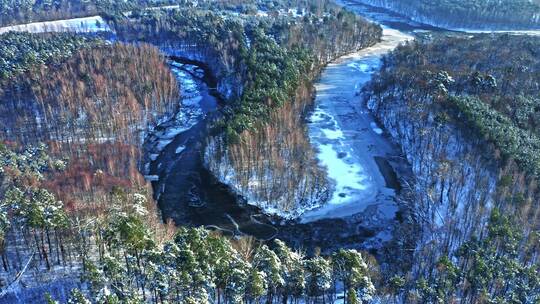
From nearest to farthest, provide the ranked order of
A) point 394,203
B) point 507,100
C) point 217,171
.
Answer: point 394,203 → point 217,171 → point 507,100

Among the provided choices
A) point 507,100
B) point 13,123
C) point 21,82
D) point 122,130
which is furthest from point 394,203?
point 21,82

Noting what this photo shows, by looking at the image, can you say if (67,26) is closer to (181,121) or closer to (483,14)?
(181,121)

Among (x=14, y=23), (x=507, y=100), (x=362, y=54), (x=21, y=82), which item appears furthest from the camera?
(x=14, y=23)

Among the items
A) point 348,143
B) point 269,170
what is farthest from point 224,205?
point 348,143

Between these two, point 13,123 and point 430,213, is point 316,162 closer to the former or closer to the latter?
point 430,213

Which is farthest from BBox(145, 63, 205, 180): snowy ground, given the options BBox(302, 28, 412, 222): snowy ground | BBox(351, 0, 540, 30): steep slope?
BBox(351, 0, 540, 30): steep slope

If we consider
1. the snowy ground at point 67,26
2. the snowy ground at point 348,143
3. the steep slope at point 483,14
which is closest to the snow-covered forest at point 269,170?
the snowy ground at point 348,143

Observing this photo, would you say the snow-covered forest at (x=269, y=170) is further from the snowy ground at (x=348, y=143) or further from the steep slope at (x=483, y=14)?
the steep slope at (x=483, y=14)

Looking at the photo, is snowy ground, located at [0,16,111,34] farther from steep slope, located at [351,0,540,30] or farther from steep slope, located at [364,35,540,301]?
steep slope, located at [351,0,540,30]
